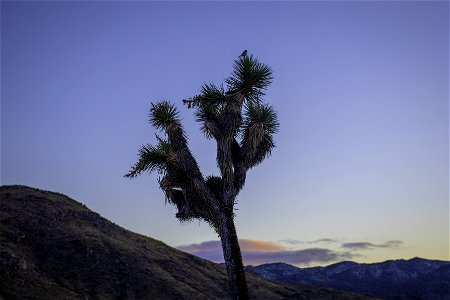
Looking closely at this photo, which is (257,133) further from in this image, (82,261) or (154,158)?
(82,261)

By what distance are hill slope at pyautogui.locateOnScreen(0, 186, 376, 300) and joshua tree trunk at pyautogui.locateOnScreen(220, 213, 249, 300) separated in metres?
64.0

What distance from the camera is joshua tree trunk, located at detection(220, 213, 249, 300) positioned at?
9.67 m

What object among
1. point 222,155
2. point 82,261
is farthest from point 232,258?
point 82,261

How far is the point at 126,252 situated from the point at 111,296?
780 inches

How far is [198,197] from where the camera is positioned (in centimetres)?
1054

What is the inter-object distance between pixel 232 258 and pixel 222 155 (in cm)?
231

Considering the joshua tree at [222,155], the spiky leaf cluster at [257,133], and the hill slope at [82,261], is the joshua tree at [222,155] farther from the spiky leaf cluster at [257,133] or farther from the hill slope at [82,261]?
the hill slope at [82,261]

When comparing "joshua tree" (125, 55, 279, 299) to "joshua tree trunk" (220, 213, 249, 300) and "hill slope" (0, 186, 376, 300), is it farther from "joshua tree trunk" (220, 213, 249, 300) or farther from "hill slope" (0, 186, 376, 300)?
"hill slope" (0, 186, 376, 300)

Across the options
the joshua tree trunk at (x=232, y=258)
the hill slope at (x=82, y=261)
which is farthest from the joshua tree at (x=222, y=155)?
the hill slope at (x=82, y=261)

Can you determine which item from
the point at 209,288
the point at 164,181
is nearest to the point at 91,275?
the point at 209,288

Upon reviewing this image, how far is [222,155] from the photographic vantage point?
10602 millimetres

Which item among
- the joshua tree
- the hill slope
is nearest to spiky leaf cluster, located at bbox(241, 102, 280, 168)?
the joshua tree

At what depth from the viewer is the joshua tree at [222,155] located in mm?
10133

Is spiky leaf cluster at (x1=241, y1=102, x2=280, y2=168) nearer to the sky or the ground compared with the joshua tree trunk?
nearer to the sky
